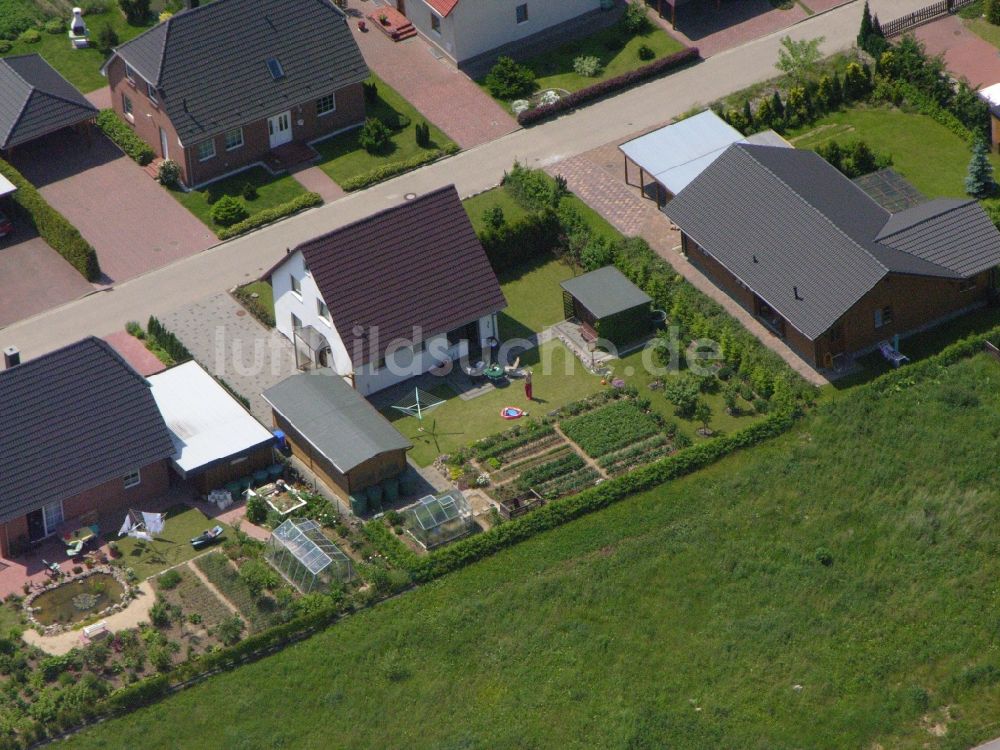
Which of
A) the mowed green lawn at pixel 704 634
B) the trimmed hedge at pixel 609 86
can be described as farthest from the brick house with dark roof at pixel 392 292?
the trimmed hedge at pixel 609 86

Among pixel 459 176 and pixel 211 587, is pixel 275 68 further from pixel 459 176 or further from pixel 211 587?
pixel 211 587

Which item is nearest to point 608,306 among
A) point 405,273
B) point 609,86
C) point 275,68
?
point 405,273

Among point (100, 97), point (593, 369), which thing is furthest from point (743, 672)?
point (100, 97)

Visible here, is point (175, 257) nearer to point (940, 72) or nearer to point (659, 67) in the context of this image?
point (659, 67)

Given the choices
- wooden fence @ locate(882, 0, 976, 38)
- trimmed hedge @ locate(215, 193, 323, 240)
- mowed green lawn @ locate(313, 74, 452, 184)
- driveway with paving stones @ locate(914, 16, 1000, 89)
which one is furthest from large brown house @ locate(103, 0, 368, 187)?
driveway with paving stones @ locate(914, 16, 1000, 89)

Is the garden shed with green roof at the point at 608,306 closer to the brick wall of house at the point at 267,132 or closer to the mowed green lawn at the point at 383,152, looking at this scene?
the mowed green lawn at the point at 383,152
